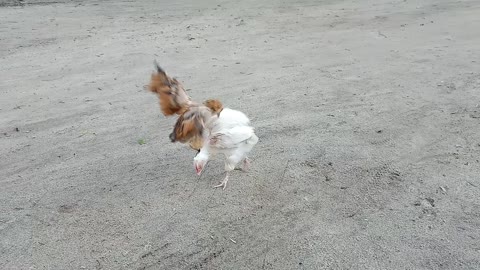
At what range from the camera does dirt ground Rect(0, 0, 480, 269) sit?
360 centimetres

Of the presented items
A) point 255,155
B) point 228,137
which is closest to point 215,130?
point 228,137

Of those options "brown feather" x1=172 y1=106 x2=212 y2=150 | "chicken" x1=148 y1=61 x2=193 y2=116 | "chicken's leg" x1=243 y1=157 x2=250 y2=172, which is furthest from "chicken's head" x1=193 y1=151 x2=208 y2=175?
"chicken's leg" x1=243 y1=157 x2=250 y2=172

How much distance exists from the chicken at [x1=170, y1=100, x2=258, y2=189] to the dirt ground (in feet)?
1.66

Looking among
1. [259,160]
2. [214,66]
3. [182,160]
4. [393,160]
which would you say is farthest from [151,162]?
[214,66]

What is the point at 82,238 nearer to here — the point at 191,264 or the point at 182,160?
the point at 191,264

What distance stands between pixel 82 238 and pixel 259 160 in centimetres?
191

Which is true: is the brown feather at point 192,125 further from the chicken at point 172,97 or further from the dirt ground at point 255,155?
the dirt ground at point 255,155

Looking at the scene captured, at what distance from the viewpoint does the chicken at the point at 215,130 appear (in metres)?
3.78

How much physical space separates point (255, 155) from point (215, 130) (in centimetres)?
108

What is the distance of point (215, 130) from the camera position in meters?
3.85

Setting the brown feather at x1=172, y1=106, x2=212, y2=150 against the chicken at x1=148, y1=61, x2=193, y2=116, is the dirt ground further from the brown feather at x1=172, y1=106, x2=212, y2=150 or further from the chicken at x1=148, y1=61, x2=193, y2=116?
the chicken at x1=148, y1=61, x2=193, y2=116

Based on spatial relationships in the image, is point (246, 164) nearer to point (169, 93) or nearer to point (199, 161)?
point (199, 161)

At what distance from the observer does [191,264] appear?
3.43 meters

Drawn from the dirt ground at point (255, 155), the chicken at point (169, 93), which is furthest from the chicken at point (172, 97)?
the dirt ground at point (255, 155)
